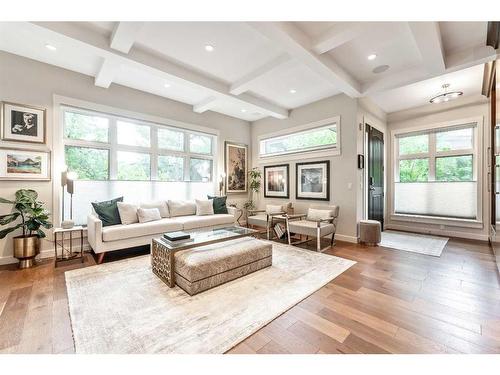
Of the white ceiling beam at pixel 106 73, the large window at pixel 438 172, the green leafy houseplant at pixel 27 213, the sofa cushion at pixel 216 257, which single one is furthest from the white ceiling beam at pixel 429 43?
the green leafy houseplant at pixel 27 213

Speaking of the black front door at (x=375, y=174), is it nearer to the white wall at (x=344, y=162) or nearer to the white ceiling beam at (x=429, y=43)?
the white wall at (x=344, y=162)

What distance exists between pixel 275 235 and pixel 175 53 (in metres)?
3.89

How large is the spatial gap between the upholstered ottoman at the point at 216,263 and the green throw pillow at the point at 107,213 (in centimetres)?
190

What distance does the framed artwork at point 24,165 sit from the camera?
3.15m

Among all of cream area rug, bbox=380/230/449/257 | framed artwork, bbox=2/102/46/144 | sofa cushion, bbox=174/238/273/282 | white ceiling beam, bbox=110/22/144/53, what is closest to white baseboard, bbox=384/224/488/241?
cream area rug, bbox=380/230/449/257

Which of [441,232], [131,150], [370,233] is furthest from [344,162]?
[131,150]

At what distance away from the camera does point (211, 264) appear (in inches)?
91.7

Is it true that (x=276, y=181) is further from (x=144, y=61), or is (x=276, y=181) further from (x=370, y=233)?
(x=144, y=61)

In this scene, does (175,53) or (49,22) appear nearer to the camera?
(49,22)
